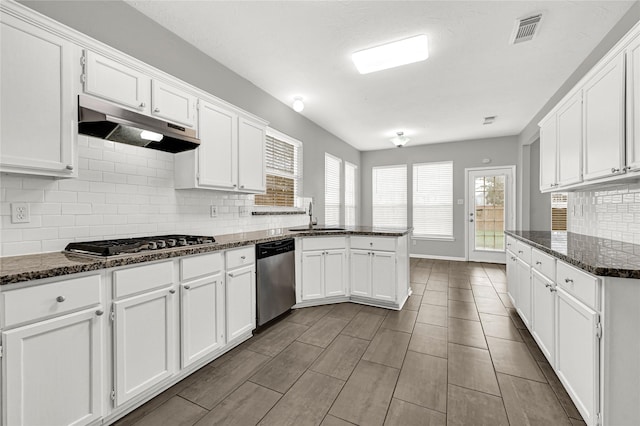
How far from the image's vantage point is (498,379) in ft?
6.45

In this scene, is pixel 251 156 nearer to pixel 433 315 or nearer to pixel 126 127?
pixel 126 127

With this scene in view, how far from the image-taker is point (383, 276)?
334 centimetres

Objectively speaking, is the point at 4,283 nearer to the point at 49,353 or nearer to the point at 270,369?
the point at 49,353

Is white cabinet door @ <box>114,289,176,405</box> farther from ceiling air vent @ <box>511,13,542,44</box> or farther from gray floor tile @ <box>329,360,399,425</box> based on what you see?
ceiling air vent @ <box>511,13,542,44</box>

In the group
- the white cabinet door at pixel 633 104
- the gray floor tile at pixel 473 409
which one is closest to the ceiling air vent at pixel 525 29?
the white cabinet door at pixel 633 104

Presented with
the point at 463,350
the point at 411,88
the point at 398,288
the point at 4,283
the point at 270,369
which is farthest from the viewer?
the point at 411,88

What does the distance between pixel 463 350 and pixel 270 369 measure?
1.63 metres

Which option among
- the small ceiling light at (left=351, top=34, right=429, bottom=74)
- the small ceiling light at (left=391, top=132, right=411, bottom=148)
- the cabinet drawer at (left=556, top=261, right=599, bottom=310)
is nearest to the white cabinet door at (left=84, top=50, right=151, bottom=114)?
the small ceiling light at (left=351, top=34, right=429, bottom=74)

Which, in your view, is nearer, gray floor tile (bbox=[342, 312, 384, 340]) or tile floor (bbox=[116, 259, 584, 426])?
tile floor (bbox=[116, 259, 584, 426])

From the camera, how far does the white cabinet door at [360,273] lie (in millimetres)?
3426

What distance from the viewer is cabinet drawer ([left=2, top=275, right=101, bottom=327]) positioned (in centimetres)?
118

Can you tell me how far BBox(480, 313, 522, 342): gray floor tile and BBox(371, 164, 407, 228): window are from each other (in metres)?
4.02

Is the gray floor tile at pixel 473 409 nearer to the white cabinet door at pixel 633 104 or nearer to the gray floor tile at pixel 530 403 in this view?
the gray floor tile at pixel 530 403

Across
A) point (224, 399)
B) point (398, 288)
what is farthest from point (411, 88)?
point (224, 399)
